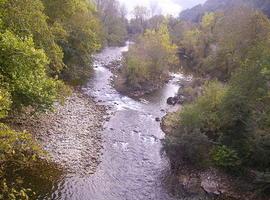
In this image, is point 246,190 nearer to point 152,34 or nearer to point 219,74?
point 219,74

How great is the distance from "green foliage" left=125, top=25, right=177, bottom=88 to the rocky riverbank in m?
13.4

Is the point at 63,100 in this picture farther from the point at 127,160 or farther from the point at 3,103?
the point at 3,103

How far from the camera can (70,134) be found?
2486 centimetres

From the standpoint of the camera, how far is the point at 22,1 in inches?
822

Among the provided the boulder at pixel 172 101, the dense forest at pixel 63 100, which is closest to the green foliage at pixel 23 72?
the dense forest at pixel 63 100

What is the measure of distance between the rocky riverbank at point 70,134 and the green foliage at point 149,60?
1343cm

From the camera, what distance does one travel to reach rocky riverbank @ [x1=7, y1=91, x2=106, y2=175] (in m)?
21.5

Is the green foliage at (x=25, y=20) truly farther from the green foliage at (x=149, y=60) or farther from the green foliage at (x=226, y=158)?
the green foliage at (x=149, y=60)

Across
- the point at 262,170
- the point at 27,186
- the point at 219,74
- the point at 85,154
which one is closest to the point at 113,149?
the point at 85,154

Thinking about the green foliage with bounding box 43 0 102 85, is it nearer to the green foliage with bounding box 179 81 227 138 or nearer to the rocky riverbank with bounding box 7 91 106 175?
the rocky riverbank with bounding box 7 91 106 175

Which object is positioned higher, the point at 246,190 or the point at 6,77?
the point at 6,77

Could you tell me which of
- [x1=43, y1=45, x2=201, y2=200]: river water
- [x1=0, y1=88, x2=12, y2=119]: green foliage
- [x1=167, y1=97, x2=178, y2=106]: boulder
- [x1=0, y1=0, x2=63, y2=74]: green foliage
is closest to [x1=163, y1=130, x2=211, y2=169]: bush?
[x1=43, y1=45, x2=201, y2=200]: river water

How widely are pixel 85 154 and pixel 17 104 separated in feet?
19.1

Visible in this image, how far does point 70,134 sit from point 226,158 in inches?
430
